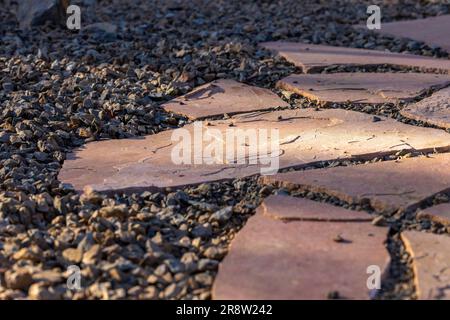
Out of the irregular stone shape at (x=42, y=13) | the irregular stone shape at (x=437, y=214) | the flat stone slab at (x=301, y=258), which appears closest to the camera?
the flat stone slab at (x=301, y=258)

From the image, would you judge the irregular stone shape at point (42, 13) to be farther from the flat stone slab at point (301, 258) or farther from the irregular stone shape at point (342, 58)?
the flat stone slab at point (301, 258)

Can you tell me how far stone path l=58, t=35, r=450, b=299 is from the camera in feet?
6.24

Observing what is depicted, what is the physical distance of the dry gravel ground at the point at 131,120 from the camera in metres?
1.94

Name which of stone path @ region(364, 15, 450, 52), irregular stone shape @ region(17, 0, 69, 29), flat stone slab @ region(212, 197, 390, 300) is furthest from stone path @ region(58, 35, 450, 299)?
irregular stone shape @ region(17, 0, 69, 29)

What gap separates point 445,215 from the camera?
7.09 ft

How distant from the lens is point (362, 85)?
3.31 m

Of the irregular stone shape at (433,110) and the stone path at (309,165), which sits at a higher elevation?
the irregular stone shape at (433,110)

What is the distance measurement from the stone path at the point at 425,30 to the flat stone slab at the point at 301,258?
199 centimetres

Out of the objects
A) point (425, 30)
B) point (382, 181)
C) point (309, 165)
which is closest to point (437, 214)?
point (382, 181)

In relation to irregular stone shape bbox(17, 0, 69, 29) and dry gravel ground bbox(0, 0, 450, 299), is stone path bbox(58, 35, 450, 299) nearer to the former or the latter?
dry gravel ground bbox(0, 0, 450, 299)

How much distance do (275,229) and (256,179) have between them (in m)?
0.32

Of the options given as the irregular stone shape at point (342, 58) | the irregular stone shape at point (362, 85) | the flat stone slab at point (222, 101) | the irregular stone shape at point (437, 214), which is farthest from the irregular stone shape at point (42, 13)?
the irregular stone shape at point (437, 214)

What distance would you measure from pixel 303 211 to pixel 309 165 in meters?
0.34
